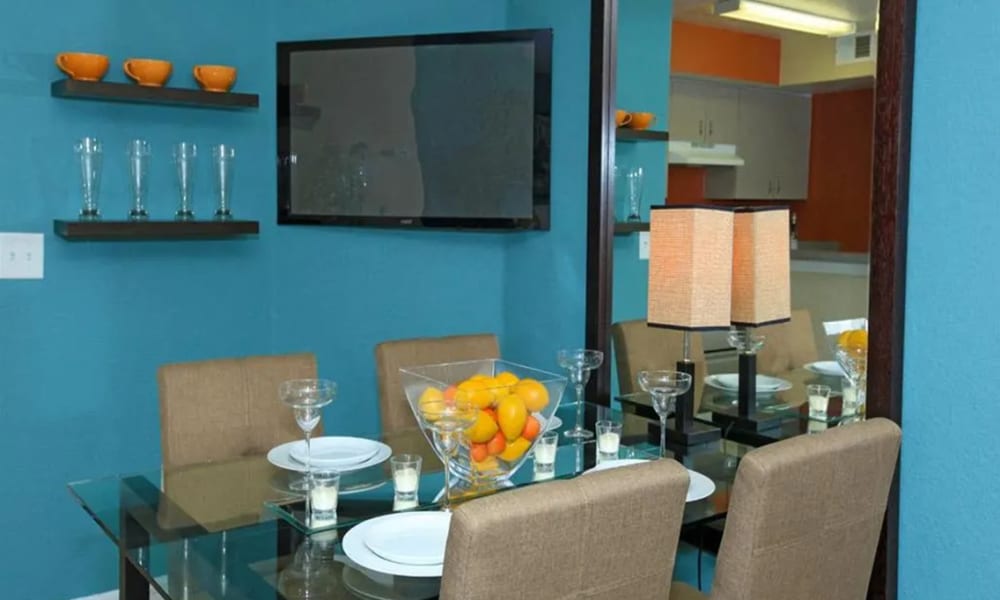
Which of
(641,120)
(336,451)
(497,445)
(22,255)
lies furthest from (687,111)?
(22,255)

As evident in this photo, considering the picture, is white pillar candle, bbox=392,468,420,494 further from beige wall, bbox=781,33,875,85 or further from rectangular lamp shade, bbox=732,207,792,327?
beige wall, bbox=781,33,875,85

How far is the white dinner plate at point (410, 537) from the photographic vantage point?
61.0 inches

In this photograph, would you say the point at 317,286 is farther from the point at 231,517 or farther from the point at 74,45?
the point at 231,517

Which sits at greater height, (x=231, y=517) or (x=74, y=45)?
(x=74, y=45)

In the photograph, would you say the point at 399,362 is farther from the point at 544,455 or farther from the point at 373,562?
the point at 373,562

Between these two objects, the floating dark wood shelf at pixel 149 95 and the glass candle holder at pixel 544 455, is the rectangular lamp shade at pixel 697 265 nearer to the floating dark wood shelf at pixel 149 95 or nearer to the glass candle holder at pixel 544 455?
the glass candle holder at pixel 544 455

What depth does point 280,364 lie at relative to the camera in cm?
249

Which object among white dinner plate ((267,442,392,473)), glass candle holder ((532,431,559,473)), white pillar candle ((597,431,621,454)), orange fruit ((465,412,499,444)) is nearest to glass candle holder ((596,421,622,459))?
white pillar candle ((597,431,621,454))

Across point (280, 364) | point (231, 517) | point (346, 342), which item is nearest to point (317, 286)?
point (346, 342)

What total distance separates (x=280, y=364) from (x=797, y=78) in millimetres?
1480

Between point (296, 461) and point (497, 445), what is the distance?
479mm

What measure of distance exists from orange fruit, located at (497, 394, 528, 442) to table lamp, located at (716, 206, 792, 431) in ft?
2.48

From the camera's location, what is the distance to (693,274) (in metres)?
2.32

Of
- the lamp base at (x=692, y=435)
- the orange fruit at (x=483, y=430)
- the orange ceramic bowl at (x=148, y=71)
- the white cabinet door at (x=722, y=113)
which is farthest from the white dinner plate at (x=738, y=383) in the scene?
the orange ceramic bowl at (x=148, y=71)
